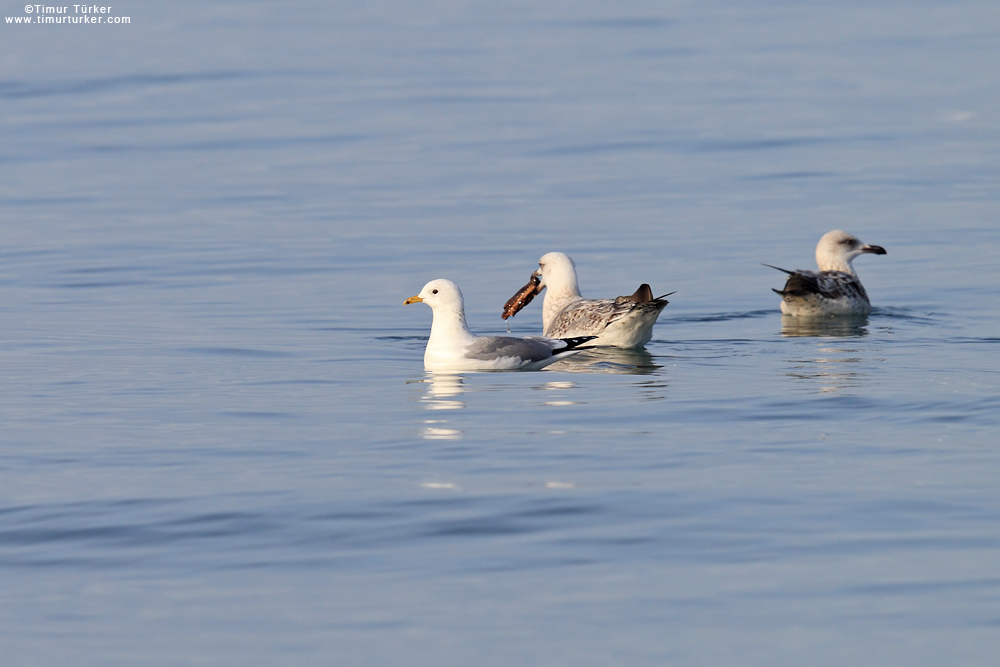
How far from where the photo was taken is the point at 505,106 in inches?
1400

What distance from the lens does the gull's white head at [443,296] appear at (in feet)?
44.8

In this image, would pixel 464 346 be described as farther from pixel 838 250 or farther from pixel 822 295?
pixel 838 250

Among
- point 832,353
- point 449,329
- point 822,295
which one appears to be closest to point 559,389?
point 449,329

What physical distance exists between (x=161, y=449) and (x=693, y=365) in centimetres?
519

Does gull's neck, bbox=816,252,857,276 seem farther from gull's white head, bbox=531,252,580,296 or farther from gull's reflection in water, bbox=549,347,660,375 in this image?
gull's reflection in water, bbox=549,347,660,375

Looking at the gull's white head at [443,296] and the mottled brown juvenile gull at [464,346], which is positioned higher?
the gull's white head at [443,296]

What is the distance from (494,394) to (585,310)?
11.6 feet

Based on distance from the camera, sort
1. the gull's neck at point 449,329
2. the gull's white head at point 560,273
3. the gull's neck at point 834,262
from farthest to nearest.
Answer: the gull's neck at point 834,262 < the gull's white head at point 560,273 < the gull's neck at point 449,329

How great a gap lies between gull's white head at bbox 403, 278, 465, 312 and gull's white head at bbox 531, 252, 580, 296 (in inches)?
123

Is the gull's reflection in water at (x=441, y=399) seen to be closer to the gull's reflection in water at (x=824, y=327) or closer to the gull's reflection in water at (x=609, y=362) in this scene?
the gull's reflection in water at (x=609, y=362)

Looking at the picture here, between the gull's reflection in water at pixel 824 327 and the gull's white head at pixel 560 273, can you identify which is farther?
the gull's white head at pixel 560 273

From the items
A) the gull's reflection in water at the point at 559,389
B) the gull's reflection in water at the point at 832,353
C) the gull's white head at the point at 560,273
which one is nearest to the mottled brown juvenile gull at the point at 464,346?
the gull's reflection in water at the point at 559,389

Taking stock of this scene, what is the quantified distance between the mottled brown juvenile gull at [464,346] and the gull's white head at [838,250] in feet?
19.2

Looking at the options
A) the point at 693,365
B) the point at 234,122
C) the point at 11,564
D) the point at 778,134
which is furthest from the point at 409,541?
the point at 234,122
